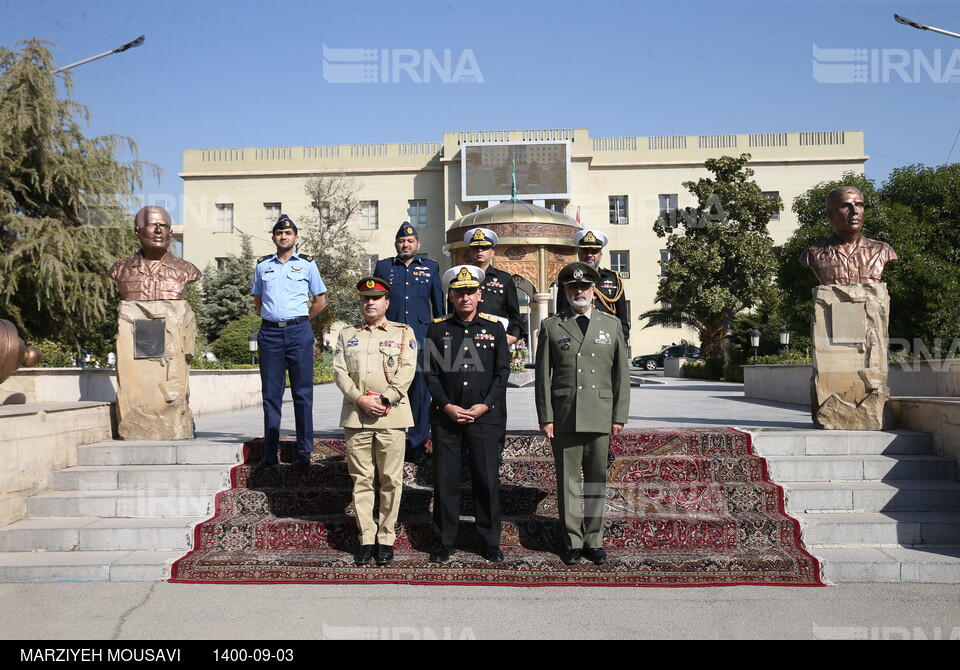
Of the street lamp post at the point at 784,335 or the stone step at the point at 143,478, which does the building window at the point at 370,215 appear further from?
the stone step at the point at 143,478

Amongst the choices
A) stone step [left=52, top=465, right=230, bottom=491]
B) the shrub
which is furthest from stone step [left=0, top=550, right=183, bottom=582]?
the shrub

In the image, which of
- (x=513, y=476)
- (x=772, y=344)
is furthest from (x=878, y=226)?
(x=513, y=476)

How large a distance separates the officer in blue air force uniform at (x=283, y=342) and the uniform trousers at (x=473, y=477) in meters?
1.44

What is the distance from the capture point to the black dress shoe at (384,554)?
5141 mm

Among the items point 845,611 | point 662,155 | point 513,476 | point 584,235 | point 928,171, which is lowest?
point 845,611

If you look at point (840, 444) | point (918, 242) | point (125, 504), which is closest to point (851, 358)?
point (840, 444)

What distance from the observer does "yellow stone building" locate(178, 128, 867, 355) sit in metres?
42.4

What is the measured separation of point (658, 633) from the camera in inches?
160

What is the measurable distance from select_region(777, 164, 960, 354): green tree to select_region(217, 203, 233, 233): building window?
34.2 meters

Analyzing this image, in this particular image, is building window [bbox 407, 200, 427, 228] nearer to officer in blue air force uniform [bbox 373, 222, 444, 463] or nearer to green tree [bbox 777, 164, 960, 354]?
green tree [bbox 777, 164, 960, 354]

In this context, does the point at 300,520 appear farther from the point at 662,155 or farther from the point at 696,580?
the point at 662,155

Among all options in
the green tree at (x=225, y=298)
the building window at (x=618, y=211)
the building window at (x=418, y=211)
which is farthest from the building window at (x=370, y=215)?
the building window at (x=618, y=211)

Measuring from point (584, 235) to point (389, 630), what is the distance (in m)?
3.78

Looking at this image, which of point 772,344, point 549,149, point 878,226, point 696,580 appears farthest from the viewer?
point 549,149
